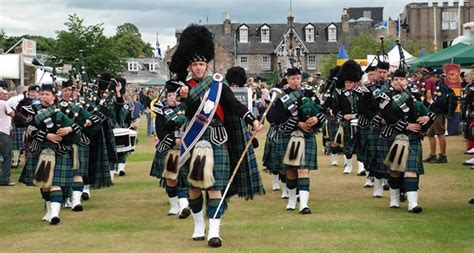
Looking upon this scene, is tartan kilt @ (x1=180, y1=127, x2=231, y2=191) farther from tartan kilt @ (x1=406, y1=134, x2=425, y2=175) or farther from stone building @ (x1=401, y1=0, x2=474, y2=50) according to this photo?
stone building @ (x1=401, y1=0, x2=474, y2=50)

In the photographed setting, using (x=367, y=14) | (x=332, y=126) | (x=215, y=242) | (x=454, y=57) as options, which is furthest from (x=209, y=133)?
(x=367, y=14)

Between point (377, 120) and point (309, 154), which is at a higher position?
point (377, 120)

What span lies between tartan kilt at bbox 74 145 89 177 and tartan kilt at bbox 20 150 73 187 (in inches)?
38.0

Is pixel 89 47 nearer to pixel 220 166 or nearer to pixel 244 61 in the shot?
pixel 220 166

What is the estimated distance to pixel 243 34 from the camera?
76.2 metres

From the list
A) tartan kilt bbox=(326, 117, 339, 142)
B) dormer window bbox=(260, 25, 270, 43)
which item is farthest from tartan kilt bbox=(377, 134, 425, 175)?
dormer window bbox=(260, 25, 270, 43)

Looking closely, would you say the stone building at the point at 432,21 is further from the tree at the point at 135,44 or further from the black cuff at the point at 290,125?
the black cuff at the point at 290,125

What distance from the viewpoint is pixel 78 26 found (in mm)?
28688

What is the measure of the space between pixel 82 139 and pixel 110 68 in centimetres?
1673

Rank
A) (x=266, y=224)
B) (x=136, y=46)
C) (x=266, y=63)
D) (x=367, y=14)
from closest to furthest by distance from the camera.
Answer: (x=266, y=224) < (x=266, y=63) < (x=367, y=14) < (x=136, y=46)

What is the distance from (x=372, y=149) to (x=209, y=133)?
11.6 feet

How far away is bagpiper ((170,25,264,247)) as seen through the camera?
805 cm

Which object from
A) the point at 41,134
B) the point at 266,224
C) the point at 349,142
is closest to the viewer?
the point at 266,224

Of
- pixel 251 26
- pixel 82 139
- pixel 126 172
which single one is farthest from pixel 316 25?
pixel 82 139
